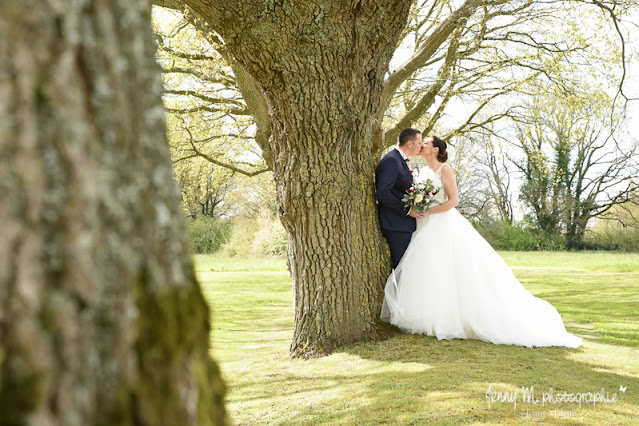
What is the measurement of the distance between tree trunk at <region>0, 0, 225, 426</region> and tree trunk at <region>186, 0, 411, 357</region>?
4.20 metres

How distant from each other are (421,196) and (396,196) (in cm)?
37

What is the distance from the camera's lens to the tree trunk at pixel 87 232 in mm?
906

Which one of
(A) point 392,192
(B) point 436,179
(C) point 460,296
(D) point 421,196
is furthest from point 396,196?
(C) point 460,296

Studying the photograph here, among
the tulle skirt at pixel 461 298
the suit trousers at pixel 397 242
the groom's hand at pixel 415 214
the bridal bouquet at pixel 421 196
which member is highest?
the bridal bouquet at pixel 421 196

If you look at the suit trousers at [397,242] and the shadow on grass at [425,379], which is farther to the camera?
the suit trousers at [397,242]

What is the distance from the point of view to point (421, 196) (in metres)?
6.16

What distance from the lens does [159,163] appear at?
114 centimetres

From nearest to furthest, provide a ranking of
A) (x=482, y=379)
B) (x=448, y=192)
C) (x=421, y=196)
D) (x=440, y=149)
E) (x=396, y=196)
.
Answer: (x=482, y=379)
(x=396, y=196)
(x=421, y=196)
(x=448, y=192)
(x=440, y=149)

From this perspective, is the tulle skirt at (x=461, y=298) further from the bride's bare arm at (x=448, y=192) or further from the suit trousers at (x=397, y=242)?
the bride's bare arm at (x=448, y=192)

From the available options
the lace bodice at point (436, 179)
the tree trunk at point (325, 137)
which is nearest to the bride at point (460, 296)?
the lace bodice at point (436, 179)

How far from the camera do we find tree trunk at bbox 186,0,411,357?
5109 mm

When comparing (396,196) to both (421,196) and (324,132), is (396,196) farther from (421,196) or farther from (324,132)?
(324,132)

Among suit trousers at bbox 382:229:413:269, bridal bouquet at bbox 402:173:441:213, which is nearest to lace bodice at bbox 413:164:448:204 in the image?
bridal bouquet at bbox 402:173:441:213

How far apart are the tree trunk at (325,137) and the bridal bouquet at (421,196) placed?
48cm
